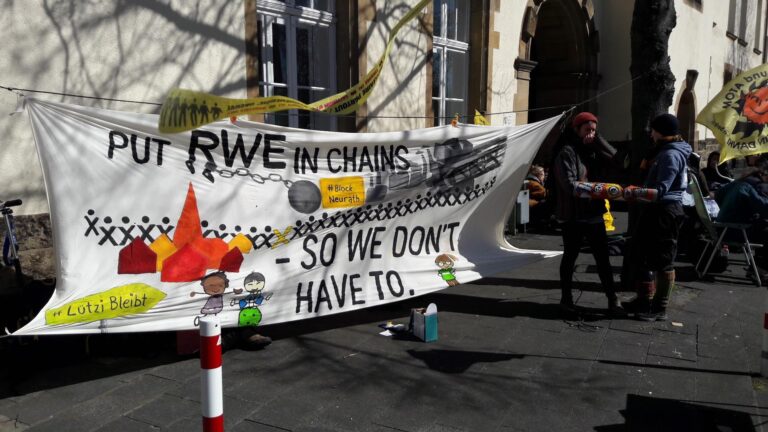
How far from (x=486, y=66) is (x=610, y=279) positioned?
5.53 metres

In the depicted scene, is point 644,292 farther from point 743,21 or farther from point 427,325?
point 743,21

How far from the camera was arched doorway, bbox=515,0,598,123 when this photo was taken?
13.2m

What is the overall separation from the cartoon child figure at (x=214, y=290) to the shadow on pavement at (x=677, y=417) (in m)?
2.58

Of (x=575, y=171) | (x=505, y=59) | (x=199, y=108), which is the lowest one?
(x=575, y=171)

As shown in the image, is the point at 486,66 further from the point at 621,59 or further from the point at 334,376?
the point at 334,376

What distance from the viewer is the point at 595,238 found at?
530 centimetres

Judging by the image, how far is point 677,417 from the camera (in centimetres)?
346

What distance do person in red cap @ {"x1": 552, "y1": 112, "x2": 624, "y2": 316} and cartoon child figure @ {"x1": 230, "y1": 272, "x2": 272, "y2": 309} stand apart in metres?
2.60

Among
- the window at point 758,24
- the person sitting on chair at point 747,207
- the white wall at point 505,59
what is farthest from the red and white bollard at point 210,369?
the window at point 758,24

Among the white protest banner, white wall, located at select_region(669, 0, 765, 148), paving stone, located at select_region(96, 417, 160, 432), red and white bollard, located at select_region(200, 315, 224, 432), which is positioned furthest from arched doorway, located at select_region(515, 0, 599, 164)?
red and white bollard, located at select_region(200, 315, 224, 432)

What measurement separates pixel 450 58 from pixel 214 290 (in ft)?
22.5

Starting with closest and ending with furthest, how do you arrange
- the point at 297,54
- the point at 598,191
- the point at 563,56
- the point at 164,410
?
the point at 164,410
the point at 598,191
the point at 297,54
the point at 563,56

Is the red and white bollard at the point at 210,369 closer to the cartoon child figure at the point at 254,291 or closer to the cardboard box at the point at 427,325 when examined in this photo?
the cartoon child figure at the point at 254,291

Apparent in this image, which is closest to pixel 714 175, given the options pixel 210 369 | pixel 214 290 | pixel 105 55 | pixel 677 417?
pixel 677 417
